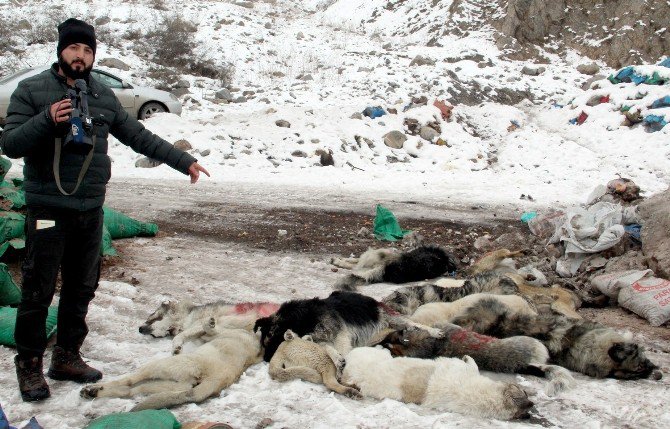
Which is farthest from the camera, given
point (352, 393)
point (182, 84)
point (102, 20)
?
point (102, 20)

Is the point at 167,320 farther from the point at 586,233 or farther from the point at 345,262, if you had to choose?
the point at 586,233

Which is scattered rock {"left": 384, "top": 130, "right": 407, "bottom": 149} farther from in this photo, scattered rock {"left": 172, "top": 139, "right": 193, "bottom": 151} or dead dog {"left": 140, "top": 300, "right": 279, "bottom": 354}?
dead dog {"left": 140, "top": 300, "right": 279, "bottom": 354}

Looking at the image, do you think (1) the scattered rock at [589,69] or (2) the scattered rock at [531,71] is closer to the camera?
(2) the scattered rock at [531,71]

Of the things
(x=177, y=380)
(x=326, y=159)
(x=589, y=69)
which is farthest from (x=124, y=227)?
(x=589, y=69)

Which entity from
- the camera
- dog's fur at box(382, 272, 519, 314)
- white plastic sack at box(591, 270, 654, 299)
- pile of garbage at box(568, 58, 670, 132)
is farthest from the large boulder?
pile of garbage at box(568, 58, 670, 132)

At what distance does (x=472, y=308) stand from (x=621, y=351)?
102cm

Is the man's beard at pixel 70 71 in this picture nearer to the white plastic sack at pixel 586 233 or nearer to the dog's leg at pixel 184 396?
the dog's leg at pixel 184 396

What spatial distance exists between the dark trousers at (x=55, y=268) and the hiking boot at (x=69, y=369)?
5cm

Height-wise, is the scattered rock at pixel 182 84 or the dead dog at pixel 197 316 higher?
the scattered rock at pixel 182 84

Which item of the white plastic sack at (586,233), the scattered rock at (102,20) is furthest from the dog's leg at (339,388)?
the scattered rock at (102,20)

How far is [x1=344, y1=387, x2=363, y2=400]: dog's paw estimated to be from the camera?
9.89 feet

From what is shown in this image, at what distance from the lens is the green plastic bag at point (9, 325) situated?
3.41m

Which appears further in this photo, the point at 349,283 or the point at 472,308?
the point at 349,283

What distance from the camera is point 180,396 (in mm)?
2842
